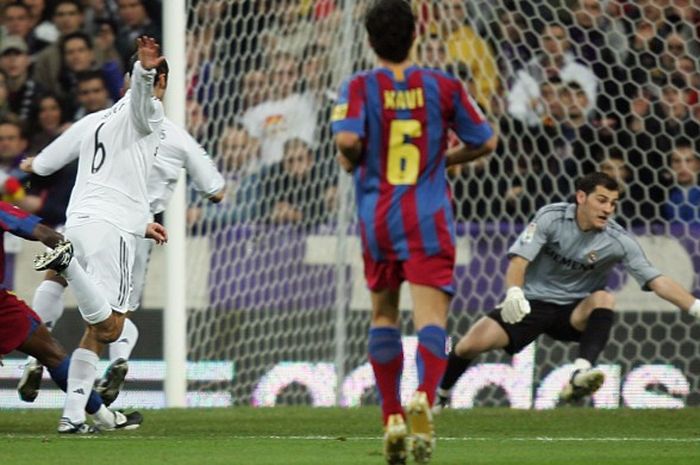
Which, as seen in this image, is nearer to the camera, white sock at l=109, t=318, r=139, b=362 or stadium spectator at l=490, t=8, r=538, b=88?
white sock at l=109, t=318, r=139, b=362

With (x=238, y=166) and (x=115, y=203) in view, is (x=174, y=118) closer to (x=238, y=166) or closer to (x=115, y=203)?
(x=238, y=166)

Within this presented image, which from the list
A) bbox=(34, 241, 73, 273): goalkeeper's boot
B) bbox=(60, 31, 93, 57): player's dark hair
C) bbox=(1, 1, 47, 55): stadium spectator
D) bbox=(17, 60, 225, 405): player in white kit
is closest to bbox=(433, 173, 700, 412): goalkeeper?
bbox=(17, 60, 225, 405): player in white kit

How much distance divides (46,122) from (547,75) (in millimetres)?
3725

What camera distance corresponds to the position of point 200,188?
895cm

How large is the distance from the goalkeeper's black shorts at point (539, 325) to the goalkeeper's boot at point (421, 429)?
12.3ft

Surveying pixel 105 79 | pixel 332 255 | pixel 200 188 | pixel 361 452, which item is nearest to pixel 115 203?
pixel 200 188

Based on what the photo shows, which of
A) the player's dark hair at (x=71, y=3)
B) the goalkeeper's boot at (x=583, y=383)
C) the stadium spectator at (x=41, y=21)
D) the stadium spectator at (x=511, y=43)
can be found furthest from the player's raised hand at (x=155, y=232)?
the player's dark hair at (x=71, y=3)

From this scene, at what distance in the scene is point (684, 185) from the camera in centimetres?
1075

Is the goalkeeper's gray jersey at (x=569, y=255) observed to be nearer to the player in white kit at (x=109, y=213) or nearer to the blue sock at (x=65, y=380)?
the player in white kit at (x=109, y=213)

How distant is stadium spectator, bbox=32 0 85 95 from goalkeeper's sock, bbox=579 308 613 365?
16.0 ft

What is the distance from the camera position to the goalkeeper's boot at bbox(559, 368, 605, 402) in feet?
28.2

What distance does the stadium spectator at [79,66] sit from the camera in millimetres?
11883

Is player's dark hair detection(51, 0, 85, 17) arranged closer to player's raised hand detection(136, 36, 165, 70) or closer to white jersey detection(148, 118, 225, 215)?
white jersey detection(148, 118, 225, 215)

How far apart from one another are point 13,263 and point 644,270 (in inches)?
175
